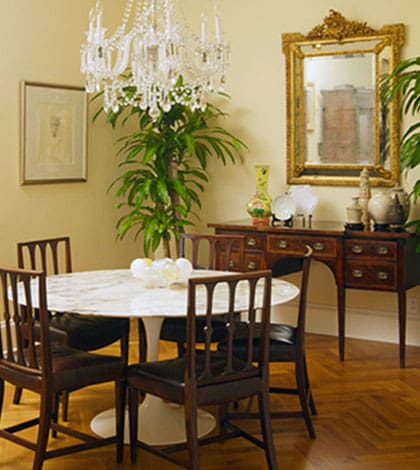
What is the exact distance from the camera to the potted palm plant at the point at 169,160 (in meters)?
5.82

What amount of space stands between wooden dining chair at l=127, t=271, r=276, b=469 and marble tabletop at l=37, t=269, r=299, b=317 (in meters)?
0.10

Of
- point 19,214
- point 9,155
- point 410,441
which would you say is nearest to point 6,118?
point 9,155

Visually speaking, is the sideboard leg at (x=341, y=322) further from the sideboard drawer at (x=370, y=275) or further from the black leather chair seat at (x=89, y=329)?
the black leather chair seat at (x=89, y=329)

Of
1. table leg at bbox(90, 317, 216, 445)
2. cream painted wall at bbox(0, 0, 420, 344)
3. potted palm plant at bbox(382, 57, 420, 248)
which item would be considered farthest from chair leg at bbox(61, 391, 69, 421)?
potted palm plant at bbox(382, 57, 420, 248)

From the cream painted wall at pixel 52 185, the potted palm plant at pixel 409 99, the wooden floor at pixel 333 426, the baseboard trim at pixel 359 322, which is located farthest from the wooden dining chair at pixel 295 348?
the cream painted wall at pixel 52 185

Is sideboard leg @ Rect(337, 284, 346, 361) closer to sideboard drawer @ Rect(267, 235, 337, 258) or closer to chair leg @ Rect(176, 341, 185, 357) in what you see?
sideboard drawer @ Rect(267, 235, 337, 258)

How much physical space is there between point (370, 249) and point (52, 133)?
237 centimetres

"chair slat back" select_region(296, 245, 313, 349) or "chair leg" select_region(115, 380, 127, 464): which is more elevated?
"chair slat back" select_region(296, 245, 313, 349)

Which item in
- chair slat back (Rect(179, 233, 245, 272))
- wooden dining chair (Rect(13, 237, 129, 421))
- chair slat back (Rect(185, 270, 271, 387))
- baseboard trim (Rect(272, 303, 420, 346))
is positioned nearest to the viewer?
chair slat back (Rect(185, 270, 271, 387))

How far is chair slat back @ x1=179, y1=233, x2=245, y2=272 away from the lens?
4.52 meters

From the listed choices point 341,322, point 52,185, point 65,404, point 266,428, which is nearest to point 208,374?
point 266,428

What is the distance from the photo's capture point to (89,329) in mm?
4047

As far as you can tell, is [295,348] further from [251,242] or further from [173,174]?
[173,174]

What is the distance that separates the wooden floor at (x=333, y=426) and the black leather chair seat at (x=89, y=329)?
39cm
